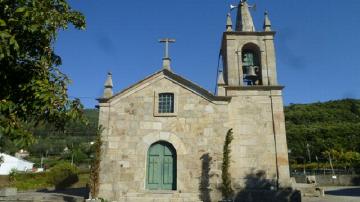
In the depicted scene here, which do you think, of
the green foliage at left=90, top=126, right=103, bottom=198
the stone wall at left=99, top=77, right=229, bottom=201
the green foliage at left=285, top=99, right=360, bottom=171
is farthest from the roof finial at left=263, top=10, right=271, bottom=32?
the green foliage at left=285, top=99, right=360, bottom=171

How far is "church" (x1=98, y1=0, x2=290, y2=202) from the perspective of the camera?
48.3 feet

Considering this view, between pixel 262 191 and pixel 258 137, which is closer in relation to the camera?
pixel 262 191

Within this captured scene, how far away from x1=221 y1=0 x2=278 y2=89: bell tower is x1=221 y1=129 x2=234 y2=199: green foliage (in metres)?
3.24

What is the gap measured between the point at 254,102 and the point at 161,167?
Result: 5540mm

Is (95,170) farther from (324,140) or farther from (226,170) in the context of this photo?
(324,140)

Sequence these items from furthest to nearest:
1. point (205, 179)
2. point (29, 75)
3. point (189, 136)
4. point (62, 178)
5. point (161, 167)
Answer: point (62, 178) → point (189, 136) → point (161, 167) → point (205, 179) → point (29, 75)

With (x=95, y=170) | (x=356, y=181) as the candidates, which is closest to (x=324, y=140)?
(x=356, y=181)

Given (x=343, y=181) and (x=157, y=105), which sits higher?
(x=157, y=105)

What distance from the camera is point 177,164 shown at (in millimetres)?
14906

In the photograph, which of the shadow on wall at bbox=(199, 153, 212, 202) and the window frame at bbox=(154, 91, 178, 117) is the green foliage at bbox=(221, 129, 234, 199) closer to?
the shadow on wall at bbox=(199, 153, 212, 202)

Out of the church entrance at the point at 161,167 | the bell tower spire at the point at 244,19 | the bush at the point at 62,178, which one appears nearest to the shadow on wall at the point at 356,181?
the bell tower spire at the point at 244,19

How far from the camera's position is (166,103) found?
52.1ft

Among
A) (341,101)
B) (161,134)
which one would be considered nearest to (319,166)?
(161,134)

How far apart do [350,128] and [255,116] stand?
5009 centimetres
